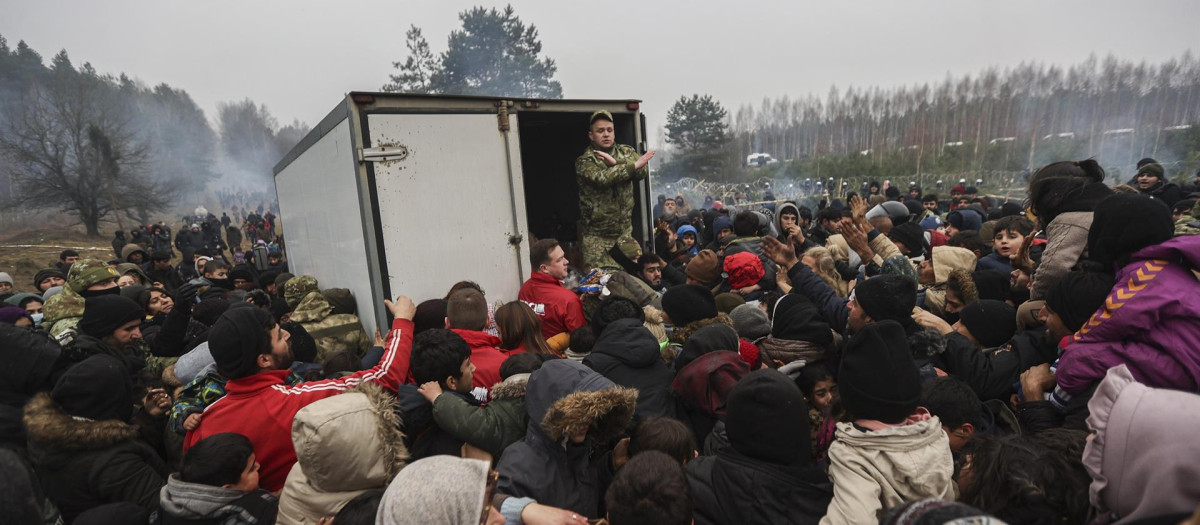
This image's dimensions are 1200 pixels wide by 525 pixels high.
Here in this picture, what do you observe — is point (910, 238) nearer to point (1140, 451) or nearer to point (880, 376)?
point (880, 376)

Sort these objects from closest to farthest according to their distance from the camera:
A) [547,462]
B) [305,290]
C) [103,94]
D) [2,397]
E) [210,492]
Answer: [210,492] < [547,462] < [2,397] < [305,290] < [103,94]

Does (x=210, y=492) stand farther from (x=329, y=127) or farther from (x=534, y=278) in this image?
(x=329, y=127)

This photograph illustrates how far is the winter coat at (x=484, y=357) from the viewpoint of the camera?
2.84m

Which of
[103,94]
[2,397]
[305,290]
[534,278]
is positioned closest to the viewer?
[2,397]

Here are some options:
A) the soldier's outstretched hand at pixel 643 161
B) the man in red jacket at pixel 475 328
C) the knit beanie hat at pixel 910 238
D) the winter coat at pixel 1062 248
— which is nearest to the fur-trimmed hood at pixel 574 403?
the man in red jacket at pixel 475 328

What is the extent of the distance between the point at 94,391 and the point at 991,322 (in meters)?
4.80

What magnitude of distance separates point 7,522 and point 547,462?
158 centimetres

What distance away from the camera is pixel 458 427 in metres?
2.23

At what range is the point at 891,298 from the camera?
277 centimetres

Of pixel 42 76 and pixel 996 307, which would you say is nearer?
pixel 996 307

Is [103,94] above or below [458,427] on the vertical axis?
above

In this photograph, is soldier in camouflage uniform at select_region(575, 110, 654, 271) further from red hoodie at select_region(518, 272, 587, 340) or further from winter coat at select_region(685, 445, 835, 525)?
winter coat at select_region(685, 445, 835, 525)

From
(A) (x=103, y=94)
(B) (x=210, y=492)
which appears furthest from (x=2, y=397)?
(A) (x=103, y=94)

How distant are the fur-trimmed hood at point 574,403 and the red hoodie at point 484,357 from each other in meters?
0.64
